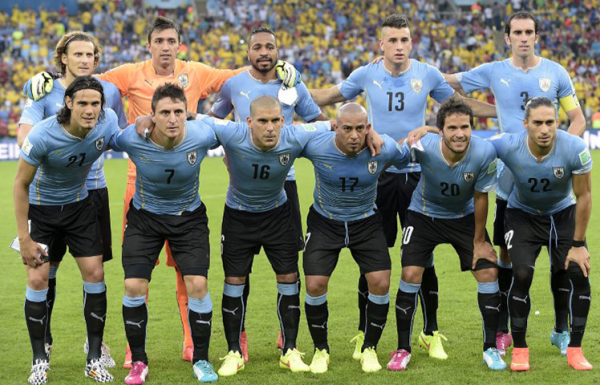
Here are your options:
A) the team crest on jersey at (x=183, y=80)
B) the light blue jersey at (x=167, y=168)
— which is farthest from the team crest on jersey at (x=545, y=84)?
the team crest on jersey at (x=183, y=80)

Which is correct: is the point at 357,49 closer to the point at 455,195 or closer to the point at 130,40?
the point at 130,40

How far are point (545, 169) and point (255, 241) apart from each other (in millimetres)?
2250

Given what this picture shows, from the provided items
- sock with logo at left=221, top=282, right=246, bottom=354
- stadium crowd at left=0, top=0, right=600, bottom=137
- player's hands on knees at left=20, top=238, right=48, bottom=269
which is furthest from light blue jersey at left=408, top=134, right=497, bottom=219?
stadium crowd at left=0, top=0, right=600, bottom=137

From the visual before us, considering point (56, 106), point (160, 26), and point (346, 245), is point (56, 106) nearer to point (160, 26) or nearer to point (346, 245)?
point (160, 26)

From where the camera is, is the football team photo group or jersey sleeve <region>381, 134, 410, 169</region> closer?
the football team photo group

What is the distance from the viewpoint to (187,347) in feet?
22.8

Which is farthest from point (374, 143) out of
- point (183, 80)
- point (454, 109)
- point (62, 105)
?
point (62, 105)

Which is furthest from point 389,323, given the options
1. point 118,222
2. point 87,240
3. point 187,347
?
point 118,222

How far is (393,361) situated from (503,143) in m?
1.85

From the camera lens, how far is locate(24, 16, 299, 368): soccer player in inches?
279

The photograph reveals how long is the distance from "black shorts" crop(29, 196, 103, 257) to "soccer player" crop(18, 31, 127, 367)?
0.14 meters

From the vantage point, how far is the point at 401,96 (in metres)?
7.28

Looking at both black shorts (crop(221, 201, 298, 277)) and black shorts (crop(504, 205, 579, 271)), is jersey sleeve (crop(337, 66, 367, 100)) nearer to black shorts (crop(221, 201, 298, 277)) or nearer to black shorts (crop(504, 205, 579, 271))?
black shorts (crop(221, 201, 298, 277))

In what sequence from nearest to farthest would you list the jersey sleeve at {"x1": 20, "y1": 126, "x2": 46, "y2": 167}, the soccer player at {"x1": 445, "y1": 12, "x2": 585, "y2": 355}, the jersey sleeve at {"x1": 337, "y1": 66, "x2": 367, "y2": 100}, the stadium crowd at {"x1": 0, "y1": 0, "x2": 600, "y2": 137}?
the jersey sleeve at {"x1": 20, "y1": 126, "x2": 46, "y2": 167} < the soccer player at {"x1": 445, "y1": 12, "x2": 585, "y2": 355} < the jersey sleeve at {"x1": 337, "y1": 66, "x2": 367, "y2": 100} < the stadium crowd at {"x1": 0, "y1": 0, "x2": 600, "y2": 137}
